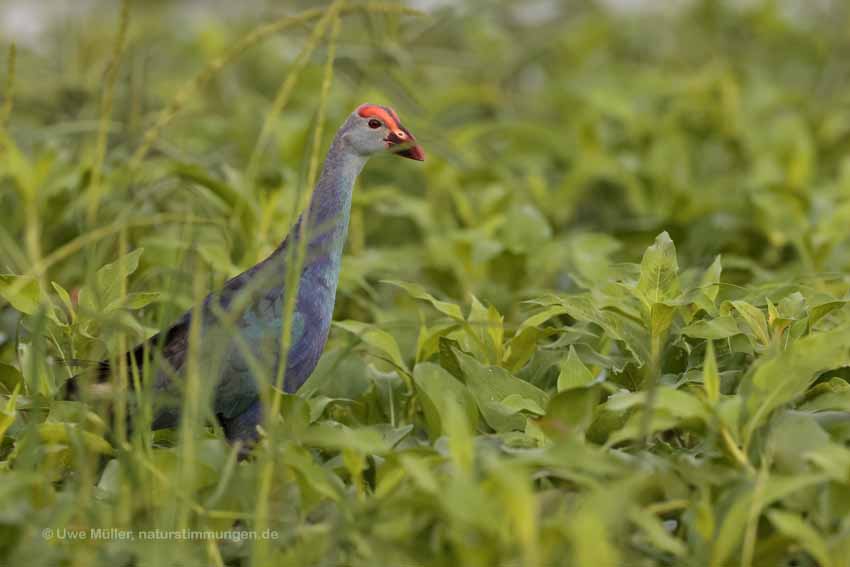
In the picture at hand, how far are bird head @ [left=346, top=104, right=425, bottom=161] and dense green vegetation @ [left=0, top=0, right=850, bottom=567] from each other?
0.23 metres

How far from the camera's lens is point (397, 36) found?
5.42 m

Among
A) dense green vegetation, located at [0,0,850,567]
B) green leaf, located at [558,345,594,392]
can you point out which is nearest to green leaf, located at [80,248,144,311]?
dense green vegetation, located at [0,0,850,567]

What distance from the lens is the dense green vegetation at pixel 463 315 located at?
2.37 metres

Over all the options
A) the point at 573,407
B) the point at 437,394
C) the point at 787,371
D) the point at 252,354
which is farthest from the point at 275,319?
the point at 787,371

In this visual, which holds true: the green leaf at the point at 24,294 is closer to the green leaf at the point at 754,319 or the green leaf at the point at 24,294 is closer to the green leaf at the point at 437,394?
the green leaf at the point at 437,394

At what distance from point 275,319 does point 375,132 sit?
583 millimetres

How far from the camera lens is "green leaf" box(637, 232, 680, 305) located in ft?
9.96

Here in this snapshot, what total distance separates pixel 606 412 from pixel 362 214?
7.97 ft

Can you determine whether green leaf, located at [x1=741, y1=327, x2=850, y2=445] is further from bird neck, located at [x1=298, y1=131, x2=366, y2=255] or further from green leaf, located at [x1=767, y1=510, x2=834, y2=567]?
bird neck, located at [x1=298, y1=131, x2=366, y2=255]

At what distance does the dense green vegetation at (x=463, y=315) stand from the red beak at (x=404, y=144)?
1.05 ft

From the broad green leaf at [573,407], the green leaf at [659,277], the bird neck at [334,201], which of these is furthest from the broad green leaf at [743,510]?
the bird neck at [334,201]

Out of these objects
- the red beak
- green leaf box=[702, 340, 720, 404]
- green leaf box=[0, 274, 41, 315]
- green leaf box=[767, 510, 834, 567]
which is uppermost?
the red beak

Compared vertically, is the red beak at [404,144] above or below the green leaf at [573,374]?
above

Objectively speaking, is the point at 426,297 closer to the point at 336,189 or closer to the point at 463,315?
the point at 463,315
